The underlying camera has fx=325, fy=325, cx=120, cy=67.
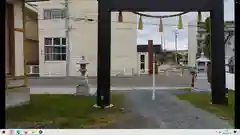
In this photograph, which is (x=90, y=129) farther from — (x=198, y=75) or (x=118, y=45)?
(x=198, y=75)

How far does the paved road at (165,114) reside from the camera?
1604 millimetres

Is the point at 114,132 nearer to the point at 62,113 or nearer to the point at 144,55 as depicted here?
the point at 62,113

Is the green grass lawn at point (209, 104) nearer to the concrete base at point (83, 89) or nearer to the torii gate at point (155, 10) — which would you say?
the torii gate at point (155, 10)

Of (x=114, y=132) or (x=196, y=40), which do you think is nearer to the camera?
(x=114, y=132)

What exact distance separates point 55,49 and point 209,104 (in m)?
0.86

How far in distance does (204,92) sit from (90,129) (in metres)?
0.63

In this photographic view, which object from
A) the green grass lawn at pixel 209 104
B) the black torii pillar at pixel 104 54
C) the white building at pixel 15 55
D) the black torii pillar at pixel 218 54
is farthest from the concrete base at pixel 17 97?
the black torii pillar at pixel 218 54

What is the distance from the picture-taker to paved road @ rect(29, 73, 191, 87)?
5.64ft

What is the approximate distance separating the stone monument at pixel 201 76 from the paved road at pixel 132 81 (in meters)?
0.06

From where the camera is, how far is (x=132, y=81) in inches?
70.5

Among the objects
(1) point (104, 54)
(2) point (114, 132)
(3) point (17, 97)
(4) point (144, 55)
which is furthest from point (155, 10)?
(3) point (17, 97)

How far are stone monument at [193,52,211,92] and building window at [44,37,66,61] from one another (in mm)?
712

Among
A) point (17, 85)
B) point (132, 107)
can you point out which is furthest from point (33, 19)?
point (132, 107)

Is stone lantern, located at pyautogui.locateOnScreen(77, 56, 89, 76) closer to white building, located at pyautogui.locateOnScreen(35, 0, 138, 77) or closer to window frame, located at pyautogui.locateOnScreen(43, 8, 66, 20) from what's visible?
white building, located at pyautogui.locateOnScreen(35, 0, 138, 77)
